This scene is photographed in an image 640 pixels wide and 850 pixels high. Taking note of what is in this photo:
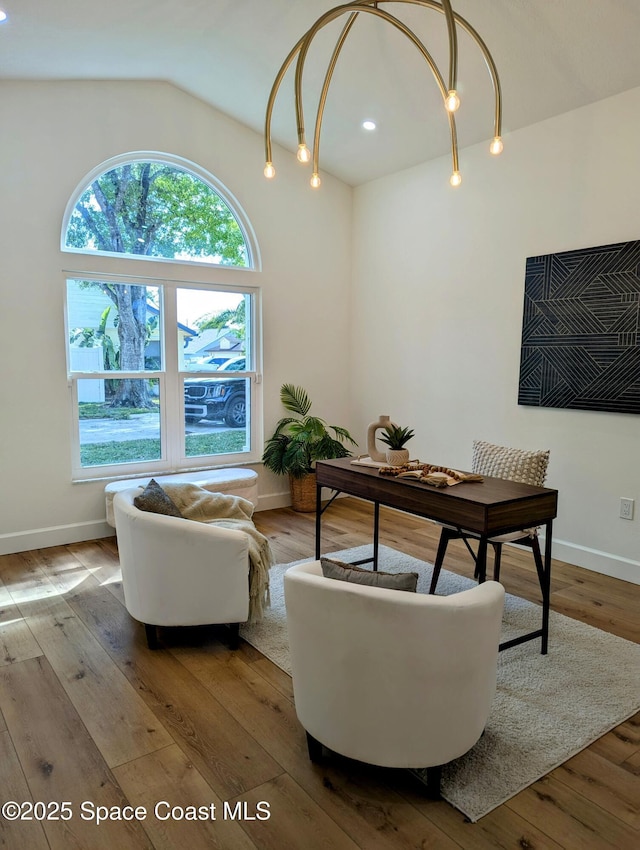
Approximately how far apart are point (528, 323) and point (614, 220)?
2.64 ft

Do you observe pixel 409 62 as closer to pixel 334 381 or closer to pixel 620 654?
pixel 334 381

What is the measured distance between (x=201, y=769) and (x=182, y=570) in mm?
866

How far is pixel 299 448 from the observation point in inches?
196

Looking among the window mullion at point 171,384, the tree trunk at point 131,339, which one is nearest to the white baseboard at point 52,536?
the window mullion at point 171,384

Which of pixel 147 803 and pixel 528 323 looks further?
pixel 528 323

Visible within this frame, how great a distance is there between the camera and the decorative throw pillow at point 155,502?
2.74m

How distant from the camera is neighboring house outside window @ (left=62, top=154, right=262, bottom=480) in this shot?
4.30 metres

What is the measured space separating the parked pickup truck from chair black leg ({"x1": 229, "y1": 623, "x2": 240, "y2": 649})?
2.38 m

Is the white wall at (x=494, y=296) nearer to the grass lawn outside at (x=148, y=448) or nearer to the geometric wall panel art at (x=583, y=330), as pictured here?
the geometric wall panel art at (x=583, y=330)

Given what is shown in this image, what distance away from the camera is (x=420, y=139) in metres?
4.37

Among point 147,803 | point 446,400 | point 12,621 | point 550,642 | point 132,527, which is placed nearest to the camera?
point 147,803

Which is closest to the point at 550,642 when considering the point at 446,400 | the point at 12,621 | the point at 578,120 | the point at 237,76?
the point at 446,400

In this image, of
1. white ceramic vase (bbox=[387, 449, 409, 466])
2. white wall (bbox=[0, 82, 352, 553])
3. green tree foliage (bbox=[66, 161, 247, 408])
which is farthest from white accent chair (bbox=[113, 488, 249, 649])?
green tree foliage (bbox=[66, 161, 247, 408])

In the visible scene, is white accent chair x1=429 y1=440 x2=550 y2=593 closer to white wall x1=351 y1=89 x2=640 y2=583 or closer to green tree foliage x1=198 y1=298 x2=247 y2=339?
white wall x1=351 y1=89 x2=640 y2=583
